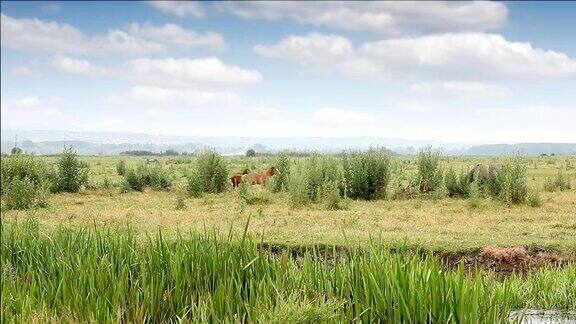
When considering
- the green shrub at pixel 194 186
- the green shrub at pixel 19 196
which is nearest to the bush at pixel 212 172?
→ the green shrub at pixel 194 186

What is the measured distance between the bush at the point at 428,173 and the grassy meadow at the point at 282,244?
2.1 inches

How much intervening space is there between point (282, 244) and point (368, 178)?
10.5 m

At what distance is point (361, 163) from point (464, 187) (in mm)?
3881

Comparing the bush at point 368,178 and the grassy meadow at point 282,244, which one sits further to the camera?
the bush at point 368,178

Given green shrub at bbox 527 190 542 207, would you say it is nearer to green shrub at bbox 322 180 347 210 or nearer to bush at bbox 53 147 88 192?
green shrub at bbox 322 180 347 210

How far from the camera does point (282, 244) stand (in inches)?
520

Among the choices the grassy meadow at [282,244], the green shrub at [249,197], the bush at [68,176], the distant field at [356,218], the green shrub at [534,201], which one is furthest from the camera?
the bush at [68,176]

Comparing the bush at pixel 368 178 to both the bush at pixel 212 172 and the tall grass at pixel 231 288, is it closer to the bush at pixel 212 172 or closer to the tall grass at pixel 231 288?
the bush at pixel 212 172

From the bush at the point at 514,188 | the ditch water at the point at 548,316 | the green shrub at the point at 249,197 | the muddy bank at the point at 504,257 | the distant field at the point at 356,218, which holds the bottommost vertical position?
the ditch water at the point at 548,316

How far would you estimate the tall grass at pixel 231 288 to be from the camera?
6.19 meters

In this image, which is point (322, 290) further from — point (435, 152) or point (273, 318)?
point (435, 152)

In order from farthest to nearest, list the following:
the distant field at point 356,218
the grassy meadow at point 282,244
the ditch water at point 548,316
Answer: the distant field at point 356,218 → the ditch water at point 548,316 → the grassy meadow at point 282,244

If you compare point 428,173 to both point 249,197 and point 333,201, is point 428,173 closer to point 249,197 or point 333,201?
point 333,201

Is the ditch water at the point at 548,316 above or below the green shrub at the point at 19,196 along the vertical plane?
below
